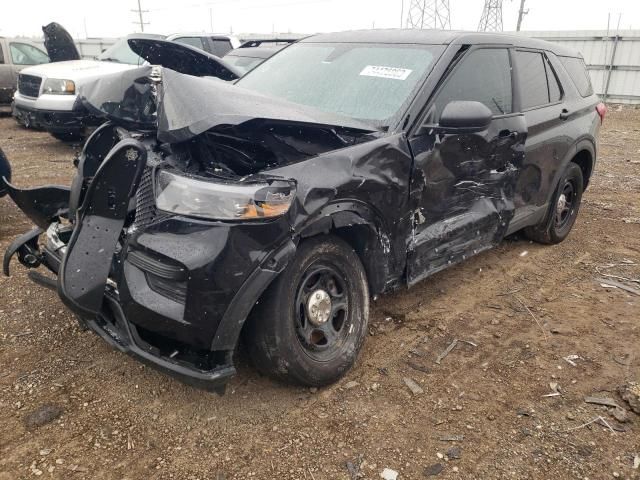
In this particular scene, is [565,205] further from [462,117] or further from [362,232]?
[362,232]

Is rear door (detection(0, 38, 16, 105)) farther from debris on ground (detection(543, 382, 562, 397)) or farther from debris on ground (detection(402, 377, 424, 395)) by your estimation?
debris on ground (detection(543, 382, 562, 397))

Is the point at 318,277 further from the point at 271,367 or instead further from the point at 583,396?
the point at 583,396

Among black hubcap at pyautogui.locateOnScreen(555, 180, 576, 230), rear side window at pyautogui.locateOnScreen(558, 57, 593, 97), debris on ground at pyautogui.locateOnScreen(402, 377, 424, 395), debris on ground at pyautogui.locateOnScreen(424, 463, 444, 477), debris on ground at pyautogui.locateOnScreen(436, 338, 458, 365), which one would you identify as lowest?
debris on ground at pyautogui.locateOnScreen(436, 338, 458, 365)

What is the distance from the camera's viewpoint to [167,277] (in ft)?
7.42

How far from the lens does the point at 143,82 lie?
2906 millimetres

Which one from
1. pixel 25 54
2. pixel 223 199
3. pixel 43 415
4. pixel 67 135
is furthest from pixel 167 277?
pixel 25 54

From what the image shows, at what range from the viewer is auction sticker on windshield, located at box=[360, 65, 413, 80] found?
3346mm

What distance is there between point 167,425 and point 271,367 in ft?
1.88

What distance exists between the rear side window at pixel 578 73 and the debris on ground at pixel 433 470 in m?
4.01

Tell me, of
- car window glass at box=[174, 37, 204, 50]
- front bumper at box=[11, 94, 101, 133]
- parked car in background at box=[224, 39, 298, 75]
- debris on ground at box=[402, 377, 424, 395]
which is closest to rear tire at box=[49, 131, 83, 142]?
front bumper at box=[11, 94, 101, 133]

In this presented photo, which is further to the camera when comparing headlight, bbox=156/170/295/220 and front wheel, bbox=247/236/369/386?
front wheel, bbox=247/236/369/386

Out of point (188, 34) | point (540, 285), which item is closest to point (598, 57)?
point (188, 34)

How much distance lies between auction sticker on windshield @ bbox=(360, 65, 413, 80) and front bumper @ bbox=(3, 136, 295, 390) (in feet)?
5.00

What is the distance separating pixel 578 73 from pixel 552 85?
2.55ft
